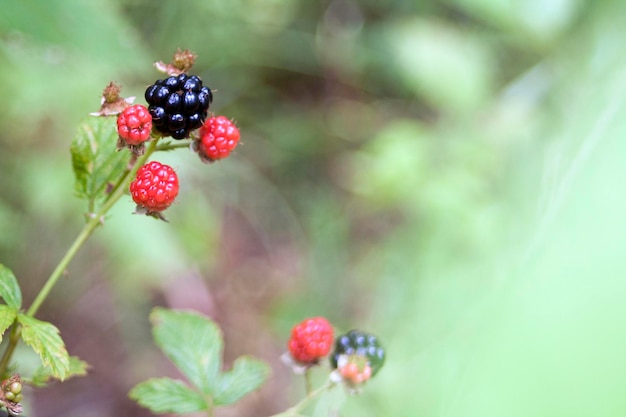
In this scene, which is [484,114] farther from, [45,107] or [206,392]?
[206,392]

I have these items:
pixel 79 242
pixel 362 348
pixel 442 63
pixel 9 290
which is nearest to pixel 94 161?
pixel 79 242

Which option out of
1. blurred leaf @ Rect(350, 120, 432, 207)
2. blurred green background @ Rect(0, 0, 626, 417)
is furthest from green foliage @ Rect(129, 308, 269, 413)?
blurred leaf @ Rect(350, 120, 432, 207)

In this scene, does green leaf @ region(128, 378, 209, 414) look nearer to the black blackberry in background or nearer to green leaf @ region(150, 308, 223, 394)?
green leaf @ region(150, 308, 223, 394)

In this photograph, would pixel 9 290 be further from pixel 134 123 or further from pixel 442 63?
pixel 442 63

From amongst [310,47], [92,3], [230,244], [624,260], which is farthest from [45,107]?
[624,260]

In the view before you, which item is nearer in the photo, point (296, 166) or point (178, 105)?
point (178, 105)
